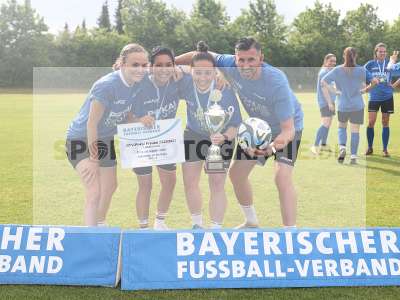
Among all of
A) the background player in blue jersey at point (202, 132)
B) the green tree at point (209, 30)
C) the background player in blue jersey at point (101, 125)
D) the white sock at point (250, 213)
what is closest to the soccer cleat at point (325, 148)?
the white sock at point (250, 213)

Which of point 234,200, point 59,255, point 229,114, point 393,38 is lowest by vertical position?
point 234,200

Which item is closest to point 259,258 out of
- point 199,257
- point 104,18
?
point 199,257

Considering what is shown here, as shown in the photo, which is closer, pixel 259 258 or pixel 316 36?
pixel 259 258

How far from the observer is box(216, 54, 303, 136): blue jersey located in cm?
466

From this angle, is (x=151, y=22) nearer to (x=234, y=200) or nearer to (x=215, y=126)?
(x=234, y=200)

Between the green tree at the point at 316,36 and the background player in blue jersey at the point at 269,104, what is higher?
the green tree at the point at 316,36

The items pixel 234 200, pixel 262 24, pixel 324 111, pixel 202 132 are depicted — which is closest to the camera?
pixel 202 132

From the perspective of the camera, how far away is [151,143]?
4789 mm

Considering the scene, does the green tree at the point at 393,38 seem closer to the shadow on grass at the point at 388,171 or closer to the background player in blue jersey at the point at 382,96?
the background player in blue jersey at the point at 382,96

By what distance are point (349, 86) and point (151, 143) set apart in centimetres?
601

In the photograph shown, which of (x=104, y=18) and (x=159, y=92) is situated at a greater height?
(x=104, y=18)

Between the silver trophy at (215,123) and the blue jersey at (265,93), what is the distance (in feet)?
0.70

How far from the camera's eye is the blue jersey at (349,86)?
9.65 meters

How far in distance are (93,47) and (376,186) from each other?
113 ft
